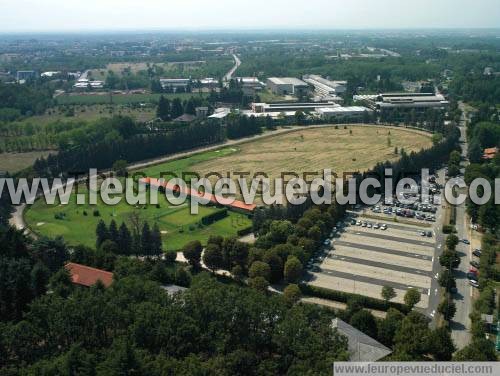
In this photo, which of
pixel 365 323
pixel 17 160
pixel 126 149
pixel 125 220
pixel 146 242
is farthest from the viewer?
pixel 17 160

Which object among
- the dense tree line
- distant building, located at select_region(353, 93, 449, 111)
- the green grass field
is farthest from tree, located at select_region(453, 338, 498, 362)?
the green grass field

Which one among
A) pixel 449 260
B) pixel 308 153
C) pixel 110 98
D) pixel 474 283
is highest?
pixel 110 98

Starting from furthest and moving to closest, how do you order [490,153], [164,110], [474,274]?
[164,110]
[490,153]
[474,274]

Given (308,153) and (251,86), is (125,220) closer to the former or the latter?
(308,153)

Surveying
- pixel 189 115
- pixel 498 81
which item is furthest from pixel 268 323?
pixel 498 81

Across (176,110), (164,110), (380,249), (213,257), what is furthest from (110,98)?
(380,249)

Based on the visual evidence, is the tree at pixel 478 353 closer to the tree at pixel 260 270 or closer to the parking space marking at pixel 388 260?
the parking space marking at pixel 388 260

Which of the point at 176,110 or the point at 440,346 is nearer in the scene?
the point at 440,346

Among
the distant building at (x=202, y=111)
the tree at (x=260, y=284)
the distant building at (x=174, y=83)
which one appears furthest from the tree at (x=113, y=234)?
the distant building at (x=174, y=83)
